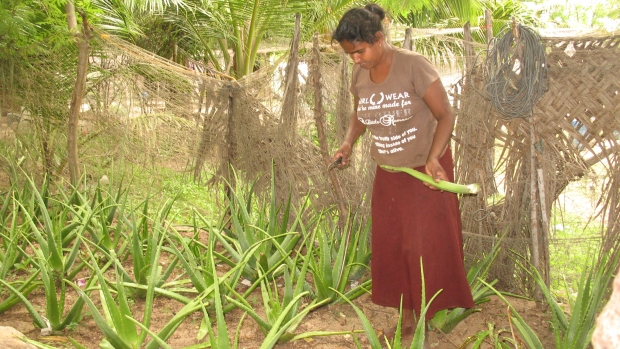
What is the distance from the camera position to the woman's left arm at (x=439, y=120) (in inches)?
94.4

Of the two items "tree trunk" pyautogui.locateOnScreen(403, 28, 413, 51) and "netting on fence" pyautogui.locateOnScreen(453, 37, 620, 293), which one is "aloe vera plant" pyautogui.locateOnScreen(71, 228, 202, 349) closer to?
"netting on fence" pyautogui.locateOnScreen(453, 37, 620, 293)

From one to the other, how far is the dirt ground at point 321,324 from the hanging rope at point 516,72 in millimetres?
1130

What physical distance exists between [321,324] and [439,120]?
4.29 ft

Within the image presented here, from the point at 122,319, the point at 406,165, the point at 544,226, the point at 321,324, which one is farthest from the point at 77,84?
the point at 544,226

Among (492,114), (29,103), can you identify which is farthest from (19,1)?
(492,114)

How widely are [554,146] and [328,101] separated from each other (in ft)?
5.06

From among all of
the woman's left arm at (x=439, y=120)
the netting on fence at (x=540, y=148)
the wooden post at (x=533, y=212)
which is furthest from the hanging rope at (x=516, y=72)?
the woman's left arm at (x=439, y=120)

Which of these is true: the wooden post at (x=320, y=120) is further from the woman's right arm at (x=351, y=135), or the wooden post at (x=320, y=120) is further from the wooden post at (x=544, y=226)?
the wooden post at (x=544, y=226)

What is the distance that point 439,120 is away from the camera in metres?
2.44

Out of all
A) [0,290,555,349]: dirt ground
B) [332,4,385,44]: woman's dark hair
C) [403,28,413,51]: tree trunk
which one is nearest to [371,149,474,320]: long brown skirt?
[0,290,555,349]: dirt ground

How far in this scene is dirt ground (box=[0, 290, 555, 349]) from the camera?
9.23 feet

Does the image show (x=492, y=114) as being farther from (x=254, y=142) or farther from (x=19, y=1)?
(x=19, y=1)

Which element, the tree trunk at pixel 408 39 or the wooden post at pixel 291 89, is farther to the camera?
the wooden post at pixel 291 89

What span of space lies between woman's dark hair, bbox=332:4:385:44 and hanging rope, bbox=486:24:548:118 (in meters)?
0.86
